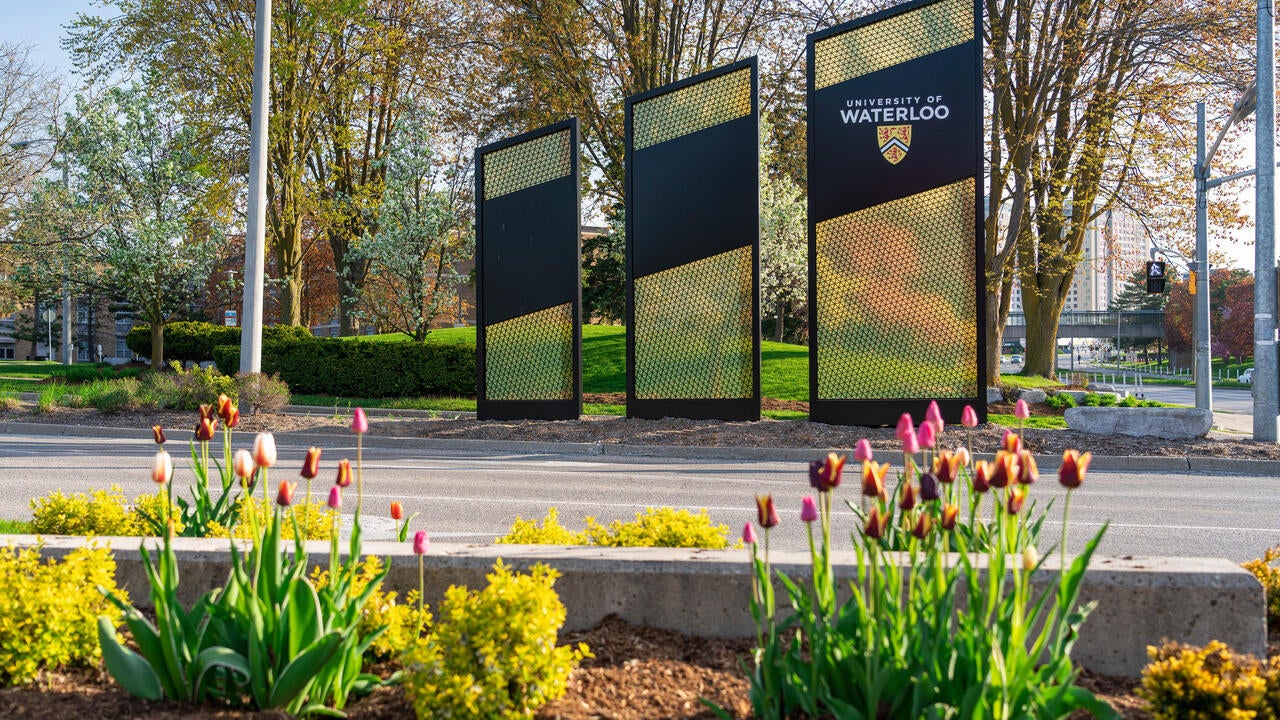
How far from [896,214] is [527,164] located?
633 cm

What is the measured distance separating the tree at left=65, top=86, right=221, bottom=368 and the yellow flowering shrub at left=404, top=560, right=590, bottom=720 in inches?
1242

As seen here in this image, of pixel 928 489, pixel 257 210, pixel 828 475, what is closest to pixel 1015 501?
pixel 928 489

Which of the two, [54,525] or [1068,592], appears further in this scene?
[54,525]

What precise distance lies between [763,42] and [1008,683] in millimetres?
27796

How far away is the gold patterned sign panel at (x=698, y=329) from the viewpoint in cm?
1588

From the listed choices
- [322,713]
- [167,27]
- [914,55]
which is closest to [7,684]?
[322,713]

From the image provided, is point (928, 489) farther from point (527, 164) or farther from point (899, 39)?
point (527, 164)

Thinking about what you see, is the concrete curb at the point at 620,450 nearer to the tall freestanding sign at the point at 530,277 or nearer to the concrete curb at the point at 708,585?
the tall freestanding sign at the point at 530,277

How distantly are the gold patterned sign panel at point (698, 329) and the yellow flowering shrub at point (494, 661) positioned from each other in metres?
13.2

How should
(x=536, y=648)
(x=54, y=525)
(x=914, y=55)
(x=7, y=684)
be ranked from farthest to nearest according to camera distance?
1. (x=914, y=55)
2. (x=54, y=525)
3. (x=7, y=684)
4. (x=536, y=648)

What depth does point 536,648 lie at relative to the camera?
276 cm

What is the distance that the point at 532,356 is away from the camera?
1694cm

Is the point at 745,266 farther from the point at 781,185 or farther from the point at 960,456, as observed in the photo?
the point at 781,185

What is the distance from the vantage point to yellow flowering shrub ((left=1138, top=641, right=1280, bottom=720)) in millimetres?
2604
